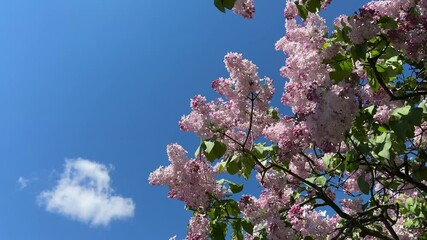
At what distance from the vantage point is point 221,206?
5.77 meters

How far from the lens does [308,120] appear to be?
Answer: 4395 millimetres

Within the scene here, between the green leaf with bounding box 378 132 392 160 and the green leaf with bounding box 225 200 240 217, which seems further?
the green leaf with bounding box 225 200 240 217

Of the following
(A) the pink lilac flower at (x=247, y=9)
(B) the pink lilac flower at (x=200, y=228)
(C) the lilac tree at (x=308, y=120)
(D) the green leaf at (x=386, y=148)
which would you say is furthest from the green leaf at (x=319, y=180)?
(A) the pink lilac flower at (x=247, y=9)

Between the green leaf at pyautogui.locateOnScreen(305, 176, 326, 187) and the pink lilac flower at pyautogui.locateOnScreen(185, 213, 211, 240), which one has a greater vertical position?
the green leaf at pyautogui.locateOnScreen(305, 176, 326, 187)

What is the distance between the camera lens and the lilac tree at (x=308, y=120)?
4.43 meters

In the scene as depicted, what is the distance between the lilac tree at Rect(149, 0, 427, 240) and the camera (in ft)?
14.5

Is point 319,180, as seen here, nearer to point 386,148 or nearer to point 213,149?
point 213,149

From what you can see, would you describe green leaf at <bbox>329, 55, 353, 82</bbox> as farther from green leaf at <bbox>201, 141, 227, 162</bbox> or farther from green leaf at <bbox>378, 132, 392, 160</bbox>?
green leaf at <bbox>201, 141, 227, 162</bbox>

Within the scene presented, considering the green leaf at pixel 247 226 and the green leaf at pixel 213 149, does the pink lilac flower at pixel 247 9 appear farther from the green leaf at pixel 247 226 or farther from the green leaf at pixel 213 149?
the green leaf at pixel 247 226

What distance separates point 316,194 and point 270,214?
4.58 feet

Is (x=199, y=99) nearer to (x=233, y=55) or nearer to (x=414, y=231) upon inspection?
(x=233, y=55)

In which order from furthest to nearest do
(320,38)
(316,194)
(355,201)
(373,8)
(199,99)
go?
(355,201), (316,194), (199,99), (320,38), (373,8)

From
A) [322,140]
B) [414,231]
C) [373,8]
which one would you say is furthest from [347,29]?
[414,231]

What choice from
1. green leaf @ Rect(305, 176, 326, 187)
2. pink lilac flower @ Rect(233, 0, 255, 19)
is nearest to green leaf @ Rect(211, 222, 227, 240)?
green leaf @ Rect(305, 176, 326, 187)
